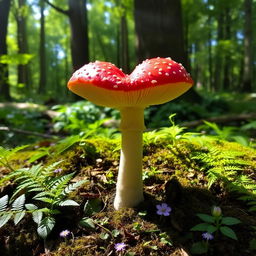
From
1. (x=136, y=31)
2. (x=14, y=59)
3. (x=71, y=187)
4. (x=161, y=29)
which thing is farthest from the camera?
(x=136, y=31)

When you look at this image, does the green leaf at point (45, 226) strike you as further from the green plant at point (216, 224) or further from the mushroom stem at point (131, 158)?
the green plant at point (216, 224)

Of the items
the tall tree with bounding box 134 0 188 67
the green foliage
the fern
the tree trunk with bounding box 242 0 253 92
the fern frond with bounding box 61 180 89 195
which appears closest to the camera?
the fern frond with bounding box 61 180 89 195

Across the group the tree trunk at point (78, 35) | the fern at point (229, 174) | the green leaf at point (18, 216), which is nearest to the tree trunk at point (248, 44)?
the tree trunk at point (78, 35)

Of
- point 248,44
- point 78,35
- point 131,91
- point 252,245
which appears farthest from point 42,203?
point 248,44

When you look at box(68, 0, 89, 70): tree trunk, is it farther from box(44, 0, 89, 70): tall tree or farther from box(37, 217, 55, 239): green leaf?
box(37, 217, 55, 239): green leaf

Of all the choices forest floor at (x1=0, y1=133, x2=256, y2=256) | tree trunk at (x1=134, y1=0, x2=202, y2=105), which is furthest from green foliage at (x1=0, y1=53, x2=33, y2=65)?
forest floor at (x1=0, y1=133, x2=256, y2=256)

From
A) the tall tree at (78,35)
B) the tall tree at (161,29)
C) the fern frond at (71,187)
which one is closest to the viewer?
the fern frond at (71,187)

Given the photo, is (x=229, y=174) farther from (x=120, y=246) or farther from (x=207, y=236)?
(x=120, y=246)
